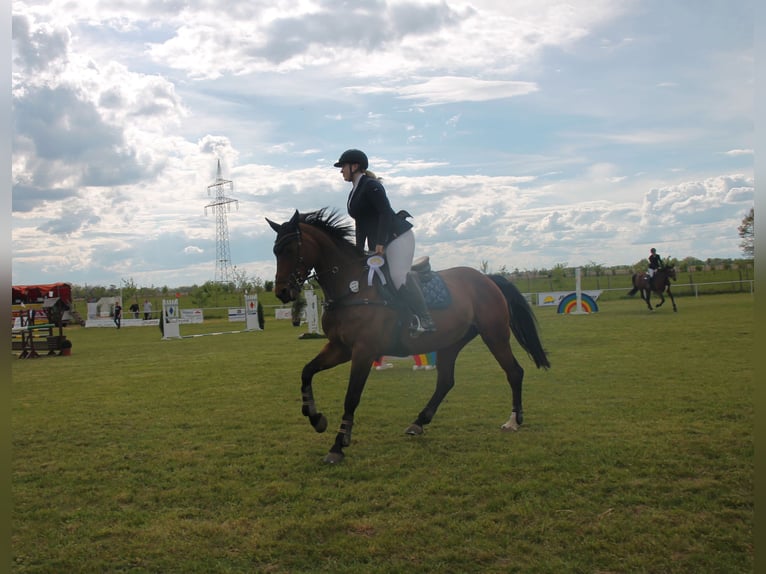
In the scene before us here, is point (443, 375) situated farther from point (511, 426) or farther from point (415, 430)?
point (511, 426)

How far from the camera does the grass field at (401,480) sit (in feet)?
11.4

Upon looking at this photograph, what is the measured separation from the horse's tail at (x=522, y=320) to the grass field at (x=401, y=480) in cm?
77

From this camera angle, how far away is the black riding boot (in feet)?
19.4

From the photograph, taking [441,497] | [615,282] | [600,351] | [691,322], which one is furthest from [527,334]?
[615,282]

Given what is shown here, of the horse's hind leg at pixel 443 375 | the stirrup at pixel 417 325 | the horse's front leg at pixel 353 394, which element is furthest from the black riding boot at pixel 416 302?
the horse's hind leg at pixel 443 375

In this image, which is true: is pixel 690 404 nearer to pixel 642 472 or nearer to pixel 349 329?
pixel 642 472

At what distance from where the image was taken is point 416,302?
5.93m

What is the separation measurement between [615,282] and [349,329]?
45310mm

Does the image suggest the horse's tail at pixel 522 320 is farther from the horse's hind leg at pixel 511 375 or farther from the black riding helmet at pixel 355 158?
the black riding helmet at pixel 355 158

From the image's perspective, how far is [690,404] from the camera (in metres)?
7.17

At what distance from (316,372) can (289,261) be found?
105cm

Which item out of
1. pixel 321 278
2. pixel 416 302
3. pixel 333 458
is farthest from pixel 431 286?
pixel 333 458

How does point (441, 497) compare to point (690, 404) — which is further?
point (690, 404)

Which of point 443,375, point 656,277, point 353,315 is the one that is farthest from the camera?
point 656,277
